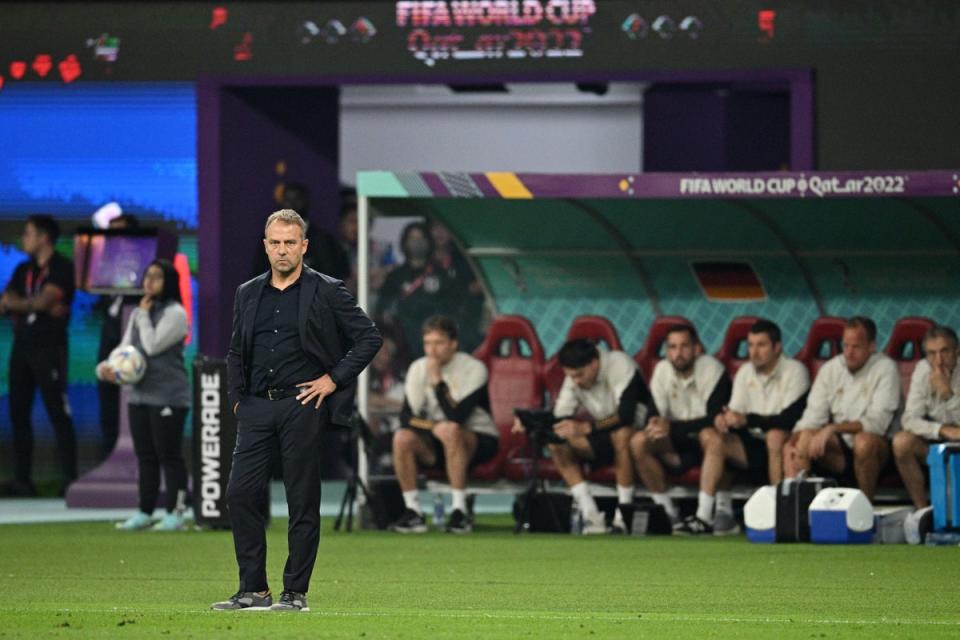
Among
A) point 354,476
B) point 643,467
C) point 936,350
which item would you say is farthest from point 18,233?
point 936,350

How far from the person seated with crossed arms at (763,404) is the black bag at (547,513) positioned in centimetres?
129

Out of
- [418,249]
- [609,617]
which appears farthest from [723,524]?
[609,617]

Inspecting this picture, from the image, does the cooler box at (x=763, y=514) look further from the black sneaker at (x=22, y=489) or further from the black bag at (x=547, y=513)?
the black sneaker at (x=22, y=489)

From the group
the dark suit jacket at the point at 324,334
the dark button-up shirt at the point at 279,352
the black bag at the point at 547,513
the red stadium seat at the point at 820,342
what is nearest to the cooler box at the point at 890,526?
the red stadium seat at the point at 820,342

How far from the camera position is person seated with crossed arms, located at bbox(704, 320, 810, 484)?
49.5 ft

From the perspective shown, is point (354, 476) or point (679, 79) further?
point (679, 79)

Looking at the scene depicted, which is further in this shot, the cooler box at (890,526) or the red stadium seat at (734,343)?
the red stadium seat at (734,343)

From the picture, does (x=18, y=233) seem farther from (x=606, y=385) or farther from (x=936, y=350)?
(x=936, y=350)

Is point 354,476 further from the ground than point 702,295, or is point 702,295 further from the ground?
point 702,295

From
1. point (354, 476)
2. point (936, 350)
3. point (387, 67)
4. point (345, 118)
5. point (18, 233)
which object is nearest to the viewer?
point (936, 350)

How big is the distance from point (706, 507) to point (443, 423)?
2022 mm

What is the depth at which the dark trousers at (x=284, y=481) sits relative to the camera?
9414 mm

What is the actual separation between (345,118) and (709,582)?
15.1 metres

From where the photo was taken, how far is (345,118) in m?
25.6
